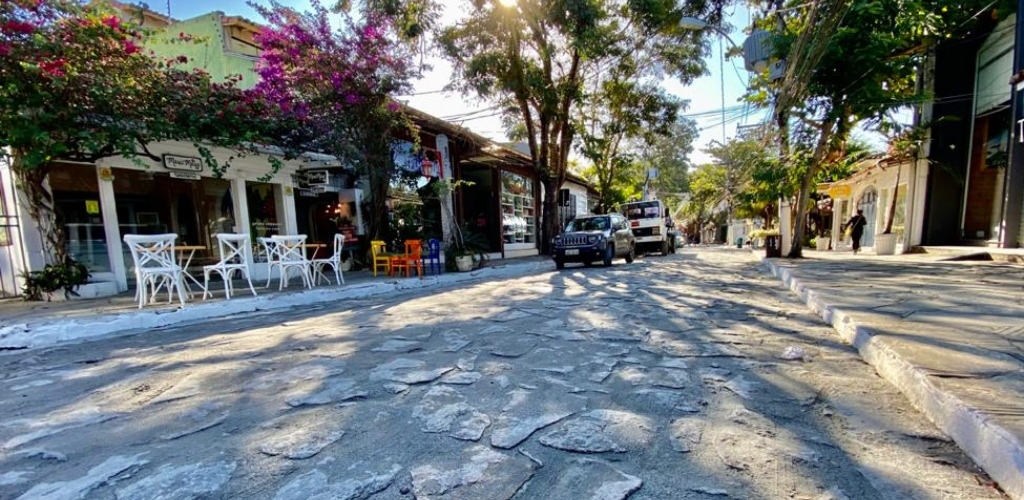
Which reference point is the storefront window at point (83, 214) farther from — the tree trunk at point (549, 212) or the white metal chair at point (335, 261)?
the tree trunk at point (549, 212)

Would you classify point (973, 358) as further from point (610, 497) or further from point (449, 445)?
point (449, 445)

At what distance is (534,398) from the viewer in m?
2.67

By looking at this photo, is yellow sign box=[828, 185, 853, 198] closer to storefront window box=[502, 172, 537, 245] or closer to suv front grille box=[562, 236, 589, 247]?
storefront window box=[502, 172, 537, 245]

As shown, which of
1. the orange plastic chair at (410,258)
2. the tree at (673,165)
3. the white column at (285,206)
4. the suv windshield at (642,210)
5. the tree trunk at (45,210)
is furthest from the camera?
the tree at (673,165)

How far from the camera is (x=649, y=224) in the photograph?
17.0 m

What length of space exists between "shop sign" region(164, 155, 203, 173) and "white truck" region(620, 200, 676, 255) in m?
14.1

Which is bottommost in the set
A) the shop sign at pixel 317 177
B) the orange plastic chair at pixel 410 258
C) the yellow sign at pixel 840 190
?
the orange plastic chair at pixel 410 258

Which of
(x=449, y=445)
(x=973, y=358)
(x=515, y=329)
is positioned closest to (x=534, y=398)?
(x=449, y=445)

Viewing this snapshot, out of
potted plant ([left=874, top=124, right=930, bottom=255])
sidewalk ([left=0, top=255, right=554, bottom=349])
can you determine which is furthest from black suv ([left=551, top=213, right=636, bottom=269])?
potted plant ([left=874, top=124, right=930, bottom=255])

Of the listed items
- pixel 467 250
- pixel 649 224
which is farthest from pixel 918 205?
pixel 467 250

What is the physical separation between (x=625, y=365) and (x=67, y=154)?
9099 mm

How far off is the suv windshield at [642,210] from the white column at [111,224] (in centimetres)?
1540

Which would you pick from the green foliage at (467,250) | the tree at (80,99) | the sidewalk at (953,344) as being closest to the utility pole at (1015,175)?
the sidewalk at (953,344)

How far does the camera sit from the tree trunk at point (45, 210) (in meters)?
6.65
